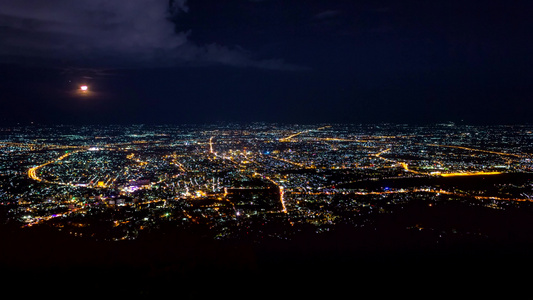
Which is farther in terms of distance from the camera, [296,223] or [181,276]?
[296,223]

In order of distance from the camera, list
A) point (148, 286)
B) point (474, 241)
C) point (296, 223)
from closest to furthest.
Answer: point (148, 286) → point (474, 241) → point (296, 223)

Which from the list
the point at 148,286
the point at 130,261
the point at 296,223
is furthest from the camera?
the point at 296,223

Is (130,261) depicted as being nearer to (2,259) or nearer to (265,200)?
(2,259)

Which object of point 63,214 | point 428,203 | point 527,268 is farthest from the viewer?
point 428,203

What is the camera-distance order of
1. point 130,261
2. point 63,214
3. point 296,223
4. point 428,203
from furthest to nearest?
point 428,203 < point 63,214 < point 296,223 < point 130,261

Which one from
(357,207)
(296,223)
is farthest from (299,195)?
(296,223)

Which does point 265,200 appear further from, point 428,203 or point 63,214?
point 63,214

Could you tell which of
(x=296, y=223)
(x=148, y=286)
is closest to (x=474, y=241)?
(x=296, y=223)

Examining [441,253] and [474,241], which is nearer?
[441,253]
